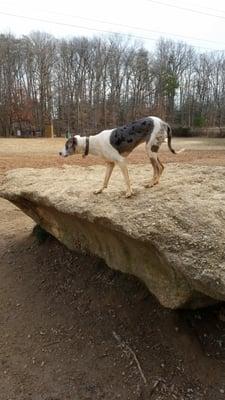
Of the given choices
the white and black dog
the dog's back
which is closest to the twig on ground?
the white and black dog

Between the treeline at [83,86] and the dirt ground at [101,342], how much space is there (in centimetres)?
3972

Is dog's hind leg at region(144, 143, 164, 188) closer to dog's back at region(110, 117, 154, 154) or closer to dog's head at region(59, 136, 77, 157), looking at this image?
dog's back at region(110, 117, 154, 154)

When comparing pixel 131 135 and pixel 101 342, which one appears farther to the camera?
pixel 101 342

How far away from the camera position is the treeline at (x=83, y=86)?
46219 mm

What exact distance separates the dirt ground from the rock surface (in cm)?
52

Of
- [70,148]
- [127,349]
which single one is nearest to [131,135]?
[70,148]

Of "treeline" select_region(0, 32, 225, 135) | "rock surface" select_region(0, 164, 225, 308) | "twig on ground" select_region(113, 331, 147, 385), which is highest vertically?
"treeline" select_region(0, 32, 225, 135)

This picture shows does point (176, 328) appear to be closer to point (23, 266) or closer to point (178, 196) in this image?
point (178, 196)

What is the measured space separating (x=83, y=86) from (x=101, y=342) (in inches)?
1839

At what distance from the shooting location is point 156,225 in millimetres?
3842

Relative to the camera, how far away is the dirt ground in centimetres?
448

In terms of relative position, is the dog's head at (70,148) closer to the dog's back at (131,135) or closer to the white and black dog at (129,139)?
the white and black dog at (129,139)

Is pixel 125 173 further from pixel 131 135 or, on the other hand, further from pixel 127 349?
pixel 127 349

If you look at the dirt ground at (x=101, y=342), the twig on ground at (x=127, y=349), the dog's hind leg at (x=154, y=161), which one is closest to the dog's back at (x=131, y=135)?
the dog's hind leg at (x=154, y=161)
